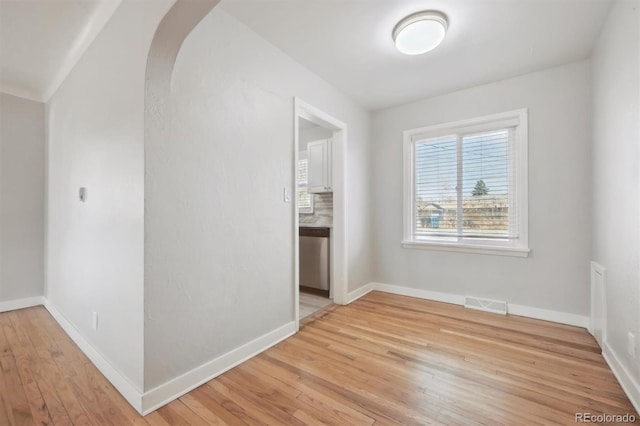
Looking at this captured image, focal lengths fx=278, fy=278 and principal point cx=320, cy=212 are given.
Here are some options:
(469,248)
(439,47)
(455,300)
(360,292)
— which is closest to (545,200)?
(469,248)

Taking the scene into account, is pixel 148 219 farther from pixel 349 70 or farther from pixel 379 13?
pixel 349 70

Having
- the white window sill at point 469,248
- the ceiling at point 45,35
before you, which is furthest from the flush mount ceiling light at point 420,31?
the white window sill at point 469,248

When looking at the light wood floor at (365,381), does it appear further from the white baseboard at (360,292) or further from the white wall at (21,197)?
the white wall at (21,197)

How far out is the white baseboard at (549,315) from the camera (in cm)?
270

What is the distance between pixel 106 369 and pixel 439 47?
3624 millimetres

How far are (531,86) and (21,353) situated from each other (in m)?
5.29

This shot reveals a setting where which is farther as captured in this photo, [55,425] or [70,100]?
[70,100]

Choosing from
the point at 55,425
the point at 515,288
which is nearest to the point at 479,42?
the point at 515,288

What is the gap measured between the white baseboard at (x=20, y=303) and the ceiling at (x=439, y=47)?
4091mm

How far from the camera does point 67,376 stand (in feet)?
6.27

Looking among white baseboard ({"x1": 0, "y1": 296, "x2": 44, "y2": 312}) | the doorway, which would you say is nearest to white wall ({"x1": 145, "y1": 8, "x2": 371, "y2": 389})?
the doorway

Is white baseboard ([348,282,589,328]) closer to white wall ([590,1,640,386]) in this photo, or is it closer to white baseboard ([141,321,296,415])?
white wall ([590,1,640,386])
